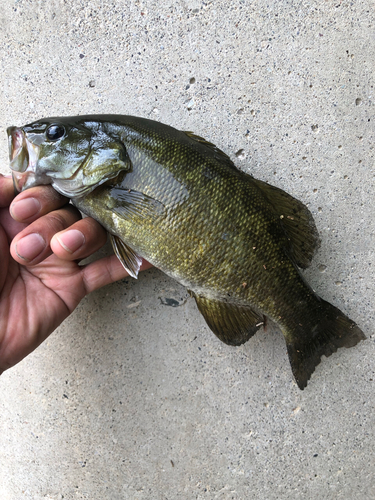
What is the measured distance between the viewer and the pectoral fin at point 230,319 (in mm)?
1396

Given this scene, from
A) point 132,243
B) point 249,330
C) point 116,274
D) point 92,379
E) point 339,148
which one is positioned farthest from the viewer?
point 92,379

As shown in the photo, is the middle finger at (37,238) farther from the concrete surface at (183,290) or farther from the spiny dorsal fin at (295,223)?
the spiny dorsal fin at (295,223)

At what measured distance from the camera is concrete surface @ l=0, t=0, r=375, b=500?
1.66m

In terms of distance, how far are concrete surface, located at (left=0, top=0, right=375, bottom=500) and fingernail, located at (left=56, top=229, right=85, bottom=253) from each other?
1.94 feet

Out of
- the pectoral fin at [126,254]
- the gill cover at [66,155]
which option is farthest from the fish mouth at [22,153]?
the pectoral fin at [126,254]

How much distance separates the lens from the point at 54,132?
4.17 feet

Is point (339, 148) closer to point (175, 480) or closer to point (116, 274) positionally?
point (116, 274)

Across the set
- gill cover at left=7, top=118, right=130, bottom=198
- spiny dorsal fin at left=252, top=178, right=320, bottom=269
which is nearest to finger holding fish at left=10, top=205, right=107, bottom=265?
gill cover at left=7, top=118, right=130, bottom=198

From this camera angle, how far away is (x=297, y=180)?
167cm

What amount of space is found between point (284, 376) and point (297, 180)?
1.00 meters

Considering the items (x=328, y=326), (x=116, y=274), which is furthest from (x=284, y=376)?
(x=116, y=274)

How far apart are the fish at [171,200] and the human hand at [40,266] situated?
87 mm

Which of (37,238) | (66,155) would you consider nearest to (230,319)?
(37,238)

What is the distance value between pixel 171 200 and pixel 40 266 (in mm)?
658
